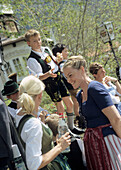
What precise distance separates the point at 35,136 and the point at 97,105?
0.63 meters

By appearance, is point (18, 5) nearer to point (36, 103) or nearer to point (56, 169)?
point (36, 103)

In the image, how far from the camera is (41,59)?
311 cm

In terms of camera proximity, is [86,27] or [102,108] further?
[86,27]

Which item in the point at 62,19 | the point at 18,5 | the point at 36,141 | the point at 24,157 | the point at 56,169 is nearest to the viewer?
the point at 36,141

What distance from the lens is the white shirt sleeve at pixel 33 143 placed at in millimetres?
1444

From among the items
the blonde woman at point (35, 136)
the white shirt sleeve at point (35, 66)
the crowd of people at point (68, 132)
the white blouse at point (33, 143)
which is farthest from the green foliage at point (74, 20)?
the white blouse at point (33, 143)

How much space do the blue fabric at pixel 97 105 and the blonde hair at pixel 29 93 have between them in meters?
0.47

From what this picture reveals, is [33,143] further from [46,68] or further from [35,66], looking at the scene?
[46,68]

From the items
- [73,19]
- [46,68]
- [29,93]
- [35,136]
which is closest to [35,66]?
[46,68]

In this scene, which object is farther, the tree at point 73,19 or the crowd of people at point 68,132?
the tree at point 73,19

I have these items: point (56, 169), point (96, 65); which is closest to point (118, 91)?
point (96, 65)

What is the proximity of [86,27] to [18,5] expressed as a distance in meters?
2.65

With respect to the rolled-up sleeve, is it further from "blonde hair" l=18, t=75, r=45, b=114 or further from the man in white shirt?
the man in white shirt

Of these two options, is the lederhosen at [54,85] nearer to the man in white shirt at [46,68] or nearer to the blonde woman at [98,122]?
the man in white shirt at [46,68]
